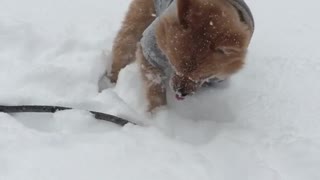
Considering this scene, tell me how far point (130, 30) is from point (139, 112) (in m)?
0.71

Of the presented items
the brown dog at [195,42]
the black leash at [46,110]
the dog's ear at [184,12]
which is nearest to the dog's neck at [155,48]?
the brown dog at [195,42]

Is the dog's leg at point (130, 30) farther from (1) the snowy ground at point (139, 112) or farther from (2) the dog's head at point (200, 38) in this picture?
(2) the dog's head at point (200, 38)

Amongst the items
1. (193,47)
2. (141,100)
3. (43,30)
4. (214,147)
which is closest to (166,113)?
(141,100)

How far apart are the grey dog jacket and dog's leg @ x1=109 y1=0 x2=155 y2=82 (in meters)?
0.33

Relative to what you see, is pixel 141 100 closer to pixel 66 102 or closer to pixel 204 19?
pixel 66 102

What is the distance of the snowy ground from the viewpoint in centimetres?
243

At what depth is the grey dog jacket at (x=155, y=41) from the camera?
8.64ft

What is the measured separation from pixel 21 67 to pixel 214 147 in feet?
4.20

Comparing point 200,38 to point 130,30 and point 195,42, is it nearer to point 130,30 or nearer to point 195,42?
point 195,42

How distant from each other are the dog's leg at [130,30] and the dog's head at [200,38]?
2.29ft

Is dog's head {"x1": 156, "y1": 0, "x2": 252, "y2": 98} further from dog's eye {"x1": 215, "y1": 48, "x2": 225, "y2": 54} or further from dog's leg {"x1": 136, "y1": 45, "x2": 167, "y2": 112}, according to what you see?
dog's leg {"x1": 136, "y1": 45, "x2": 167, "y2": 112}

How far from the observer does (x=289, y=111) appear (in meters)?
→ 2.84

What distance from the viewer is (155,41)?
110 inches

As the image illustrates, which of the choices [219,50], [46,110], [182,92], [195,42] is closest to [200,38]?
[195,42]
